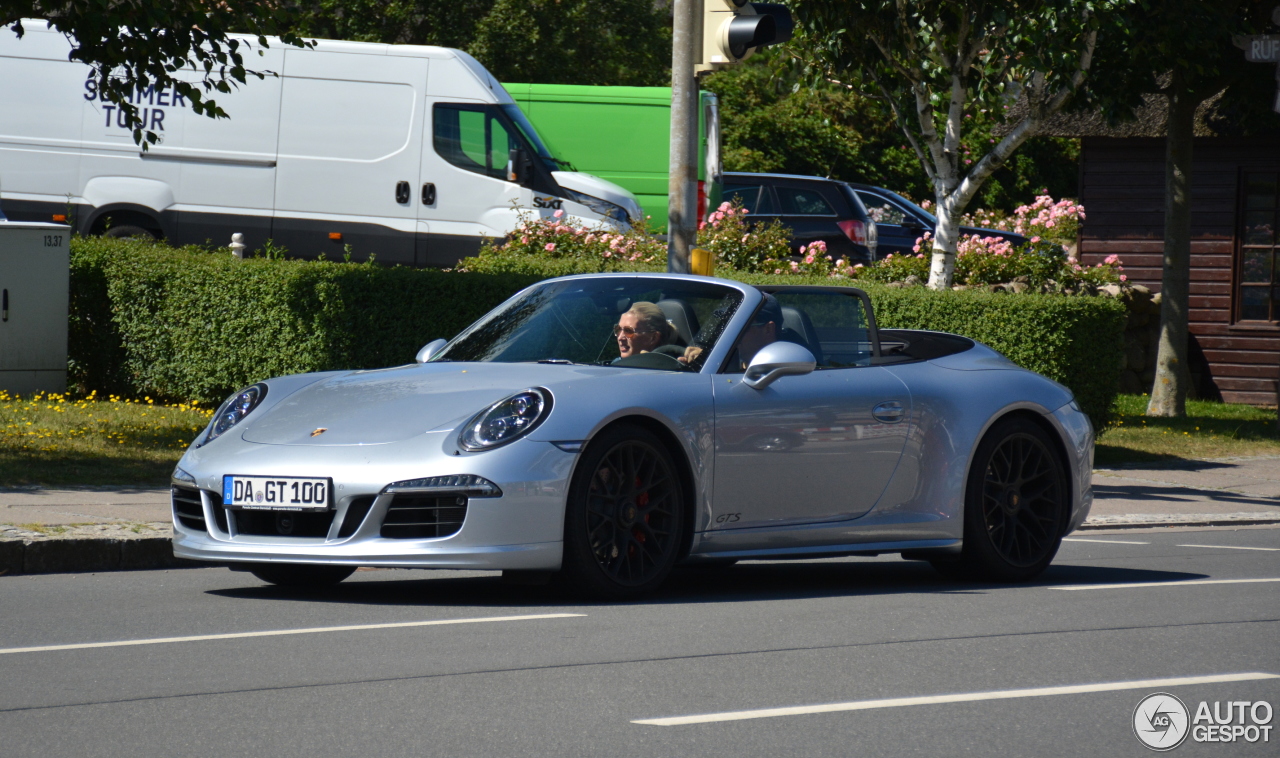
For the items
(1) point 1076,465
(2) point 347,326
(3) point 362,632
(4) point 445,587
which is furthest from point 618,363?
(2) point 347,326

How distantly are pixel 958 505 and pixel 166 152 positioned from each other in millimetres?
14111

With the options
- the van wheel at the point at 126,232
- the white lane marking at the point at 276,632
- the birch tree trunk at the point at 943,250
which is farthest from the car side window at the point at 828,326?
the van wheel at the point at 126,232

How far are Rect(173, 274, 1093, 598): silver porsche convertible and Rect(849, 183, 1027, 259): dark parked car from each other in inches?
633

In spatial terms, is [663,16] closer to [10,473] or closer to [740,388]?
[10,473]

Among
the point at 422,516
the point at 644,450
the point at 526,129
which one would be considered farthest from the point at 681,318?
the point at 526,129

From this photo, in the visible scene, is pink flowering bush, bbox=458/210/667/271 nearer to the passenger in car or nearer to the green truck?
the green truck

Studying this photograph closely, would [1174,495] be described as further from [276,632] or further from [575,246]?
[276,632]

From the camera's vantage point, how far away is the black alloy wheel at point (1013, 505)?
7660 mm

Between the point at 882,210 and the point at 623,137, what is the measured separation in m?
4.50

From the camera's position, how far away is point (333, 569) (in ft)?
23.1

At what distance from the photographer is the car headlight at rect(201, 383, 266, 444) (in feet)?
22.6

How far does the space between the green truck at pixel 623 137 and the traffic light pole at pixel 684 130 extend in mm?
12277

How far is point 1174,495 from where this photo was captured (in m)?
12.4

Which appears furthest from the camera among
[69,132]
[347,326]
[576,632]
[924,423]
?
[69,132]
